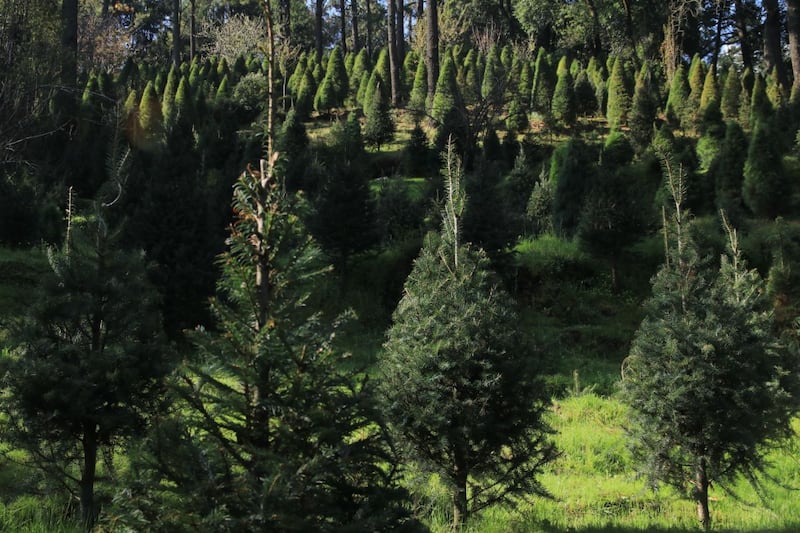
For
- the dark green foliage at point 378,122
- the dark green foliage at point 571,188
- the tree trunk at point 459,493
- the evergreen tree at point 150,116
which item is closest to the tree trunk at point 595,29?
the dark green foliage at point 378,122

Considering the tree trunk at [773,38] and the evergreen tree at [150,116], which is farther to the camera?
the tree trunk at [773,38]

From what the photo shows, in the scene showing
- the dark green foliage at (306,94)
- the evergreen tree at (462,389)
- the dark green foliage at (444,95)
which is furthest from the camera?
the dark green foliage at (306,94)

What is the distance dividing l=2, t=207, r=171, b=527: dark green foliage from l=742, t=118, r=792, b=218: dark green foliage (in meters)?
16.0

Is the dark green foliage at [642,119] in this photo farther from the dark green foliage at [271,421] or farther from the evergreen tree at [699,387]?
the dark green foliage at [271,421]

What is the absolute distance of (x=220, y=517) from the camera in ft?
9.36

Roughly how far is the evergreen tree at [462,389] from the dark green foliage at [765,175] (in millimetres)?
13518

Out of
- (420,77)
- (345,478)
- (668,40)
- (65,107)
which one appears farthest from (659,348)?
(668,40)

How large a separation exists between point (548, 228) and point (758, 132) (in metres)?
5.77

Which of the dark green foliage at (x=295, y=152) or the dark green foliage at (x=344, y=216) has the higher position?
the dark green foliage at (x=295, y=152)

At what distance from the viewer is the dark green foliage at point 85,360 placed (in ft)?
18.3

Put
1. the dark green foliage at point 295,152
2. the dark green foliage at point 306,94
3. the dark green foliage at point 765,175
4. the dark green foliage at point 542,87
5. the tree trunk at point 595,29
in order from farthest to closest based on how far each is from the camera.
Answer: the tree trunk at point 595,29 → the dark green foliage at point 306,94 → the dark green foliage at point 542,87 → the dark green foliage at point 295,152 → the dark green foliage at point 765,175

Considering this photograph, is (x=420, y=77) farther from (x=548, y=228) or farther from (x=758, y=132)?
(x=758, y=132)

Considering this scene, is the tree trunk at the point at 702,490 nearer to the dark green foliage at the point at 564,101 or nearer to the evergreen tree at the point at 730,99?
the dark green foliage at the point at 564,101

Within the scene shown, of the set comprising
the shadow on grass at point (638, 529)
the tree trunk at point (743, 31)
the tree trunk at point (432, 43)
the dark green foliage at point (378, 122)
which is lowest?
the shadow on grass at point (638, 529)
